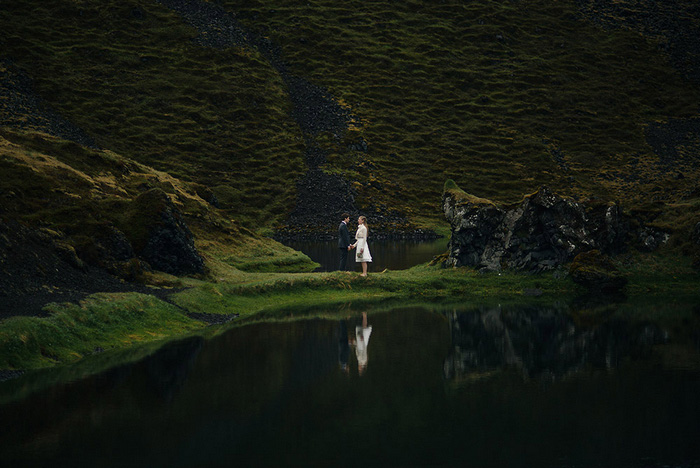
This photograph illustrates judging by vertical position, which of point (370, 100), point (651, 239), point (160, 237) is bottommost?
point (651, 239)

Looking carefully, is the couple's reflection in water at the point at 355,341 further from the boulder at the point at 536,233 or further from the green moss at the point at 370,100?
the green moss at the point at 370,100

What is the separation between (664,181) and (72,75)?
407ft

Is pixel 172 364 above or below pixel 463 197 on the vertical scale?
below

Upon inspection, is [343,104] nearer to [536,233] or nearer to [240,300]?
[536,233]

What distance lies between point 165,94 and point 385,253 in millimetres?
91180

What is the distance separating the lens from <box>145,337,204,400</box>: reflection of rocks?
21719 millimetres

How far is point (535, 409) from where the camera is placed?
19016 millimetres

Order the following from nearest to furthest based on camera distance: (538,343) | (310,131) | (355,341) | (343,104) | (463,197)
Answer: (538,343) → (355,341) → (463,197) → (310,131) → (343,104)

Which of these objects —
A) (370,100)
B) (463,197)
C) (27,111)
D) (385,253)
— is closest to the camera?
(463,197)

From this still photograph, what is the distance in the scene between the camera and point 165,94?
152 meters

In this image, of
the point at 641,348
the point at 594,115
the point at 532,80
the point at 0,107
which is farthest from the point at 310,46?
the point at 641,348

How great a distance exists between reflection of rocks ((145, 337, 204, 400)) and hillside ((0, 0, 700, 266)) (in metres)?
84.1

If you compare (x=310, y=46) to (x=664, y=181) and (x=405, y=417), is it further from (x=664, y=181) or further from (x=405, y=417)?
(x=405, y=417)

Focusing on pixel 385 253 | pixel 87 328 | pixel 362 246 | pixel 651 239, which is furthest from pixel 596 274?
pixel 385 253
